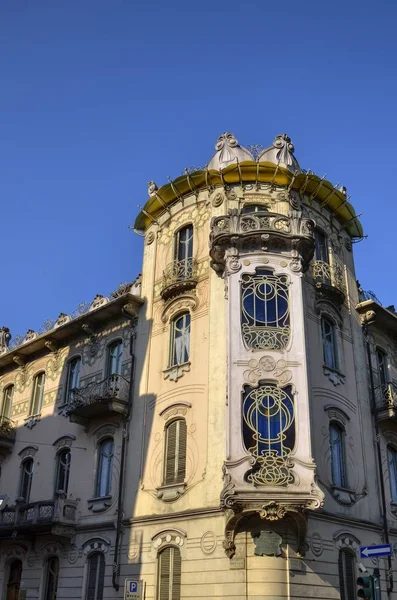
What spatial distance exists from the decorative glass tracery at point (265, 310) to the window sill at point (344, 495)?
15.9ft

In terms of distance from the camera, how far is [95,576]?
70.7 feet

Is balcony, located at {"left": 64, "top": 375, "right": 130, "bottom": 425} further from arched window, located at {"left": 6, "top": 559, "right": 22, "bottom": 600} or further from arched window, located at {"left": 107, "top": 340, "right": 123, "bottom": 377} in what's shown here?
arched window, located at {"left": 6, "top": 559, "right": 22, "bottom": 600}

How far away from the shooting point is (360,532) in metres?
20.4

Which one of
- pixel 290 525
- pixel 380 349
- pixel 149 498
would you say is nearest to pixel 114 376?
pixel 149 498

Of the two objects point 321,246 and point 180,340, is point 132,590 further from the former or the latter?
point 321,246

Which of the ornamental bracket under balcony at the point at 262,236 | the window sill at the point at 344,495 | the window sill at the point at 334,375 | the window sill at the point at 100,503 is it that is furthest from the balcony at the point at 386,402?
the window sill at the point at 100,503

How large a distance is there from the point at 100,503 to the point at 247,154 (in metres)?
14.4

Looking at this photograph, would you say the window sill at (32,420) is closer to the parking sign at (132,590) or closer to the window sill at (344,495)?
the parking sign at (132,590)

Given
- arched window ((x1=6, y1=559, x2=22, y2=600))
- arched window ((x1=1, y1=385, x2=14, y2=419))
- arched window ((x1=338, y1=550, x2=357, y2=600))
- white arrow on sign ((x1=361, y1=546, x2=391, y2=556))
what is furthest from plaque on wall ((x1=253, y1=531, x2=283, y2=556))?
arched window ((x1=1, y1=385, x2=14, y2=419))

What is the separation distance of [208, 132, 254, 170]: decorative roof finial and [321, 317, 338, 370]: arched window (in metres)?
7.26

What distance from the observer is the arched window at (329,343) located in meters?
22.7

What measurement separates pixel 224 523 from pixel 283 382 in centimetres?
448

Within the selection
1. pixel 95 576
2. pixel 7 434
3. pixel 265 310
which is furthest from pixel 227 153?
pixel 95 576

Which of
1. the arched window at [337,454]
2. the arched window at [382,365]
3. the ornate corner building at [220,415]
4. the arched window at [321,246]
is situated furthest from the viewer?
the arched window at [382,365]
